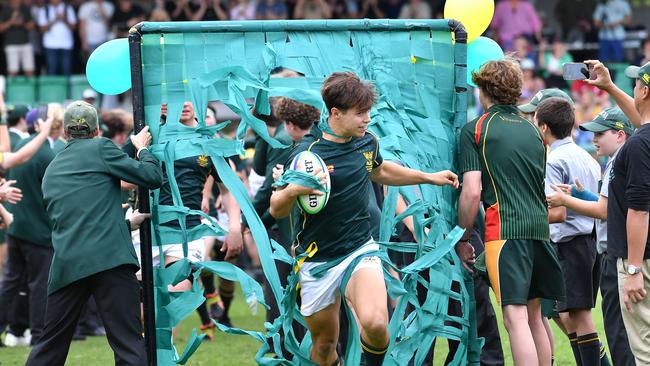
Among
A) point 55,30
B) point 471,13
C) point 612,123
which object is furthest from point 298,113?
point 55,30

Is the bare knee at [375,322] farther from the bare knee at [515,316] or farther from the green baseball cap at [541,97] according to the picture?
the green baseball cap at [541,97]

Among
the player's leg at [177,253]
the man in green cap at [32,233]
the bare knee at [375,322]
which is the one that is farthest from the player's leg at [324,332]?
the man in green cap at [32,233]

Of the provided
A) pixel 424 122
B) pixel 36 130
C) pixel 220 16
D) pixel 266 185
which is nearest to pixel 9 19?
pixel 220 16

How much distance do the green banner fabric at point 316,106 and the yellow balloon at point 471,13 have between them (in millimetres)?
249

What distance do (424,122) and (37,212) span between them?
460 centimetres

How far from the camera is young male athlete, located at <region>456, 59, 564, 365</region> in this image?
6.61 metres

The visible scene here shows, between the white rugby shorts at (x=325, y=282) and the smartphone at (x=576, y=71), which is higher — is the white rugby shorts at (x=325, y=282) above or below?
below

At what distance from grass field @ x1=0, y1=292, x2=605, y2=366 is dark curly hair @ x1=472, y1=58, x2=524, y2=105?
2855 millimetres

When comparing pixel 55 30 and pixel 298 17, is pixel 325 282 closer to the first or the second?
pixel 55 30

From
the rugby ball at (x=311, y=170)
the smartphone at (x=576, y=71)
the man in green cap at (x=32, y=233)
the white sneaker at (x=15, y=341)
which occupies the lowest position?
the white sneaker at (x=15, y=341)

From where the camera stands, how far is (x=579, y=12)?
21500mm

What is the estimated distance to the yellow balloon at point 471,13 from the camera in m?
7.21

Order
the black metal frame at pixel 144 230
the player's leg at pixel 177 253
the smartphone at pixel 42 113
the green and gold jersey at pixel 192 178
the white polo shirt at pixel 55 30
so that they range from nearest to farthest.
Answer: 1. the black metal frame at pixel 144 230
2. the player's leg at pixel 177 253
3. the green and gold jersey at pixel 192 178
4. the smartphone at pixel 42 113
5. the white polo shirt at pixel 55 30

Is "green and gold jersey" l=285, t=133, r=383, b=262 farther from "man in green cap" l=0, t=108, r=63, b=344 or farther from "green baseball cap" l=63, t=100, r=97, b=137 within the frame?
"man in green cap" l=0, t=108, r=63, b=344
